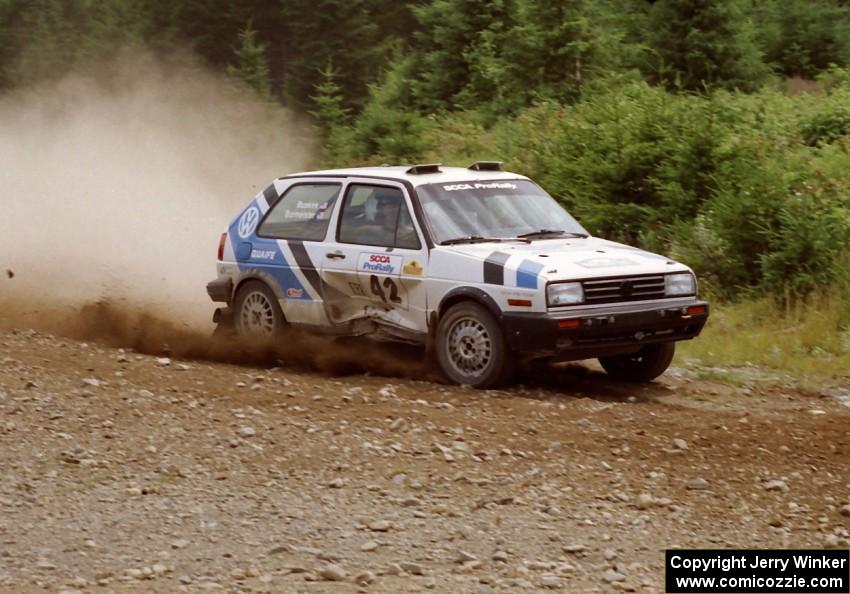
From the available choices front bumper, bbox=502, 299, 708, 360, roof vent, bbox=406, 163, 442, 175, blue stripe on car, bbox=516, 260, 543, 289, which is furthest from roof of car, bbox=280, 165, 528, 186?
front bumper, bbox=502, 299, 708, 360

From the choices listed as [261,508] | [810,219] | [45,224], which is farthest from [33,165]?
[261,508]

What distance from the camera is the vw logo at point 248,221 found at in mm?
12008

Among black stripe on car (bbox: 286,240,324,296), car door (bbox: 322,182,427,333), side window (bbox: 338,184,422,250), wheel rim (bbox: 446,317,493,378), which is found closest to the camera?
wheel rim (bbox: 446,317,493,378)

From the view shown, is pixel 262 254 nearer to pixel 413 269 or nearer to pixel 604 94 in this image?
pixel 413 269

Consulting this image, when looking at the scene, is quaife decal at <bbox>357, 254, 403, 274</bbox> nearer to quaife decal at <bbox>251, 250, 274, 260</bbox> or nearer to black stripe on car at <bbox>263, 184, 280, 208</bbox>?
quaife decal at <bbox>251, 250, 274, 260</bbox>

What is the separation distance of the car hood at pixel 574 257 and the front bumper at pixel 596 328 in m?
0.26

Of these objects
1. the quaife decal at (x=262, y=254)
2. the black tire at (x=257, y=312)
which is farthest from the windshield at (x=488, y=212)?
the black tire at (x=257, y=312)

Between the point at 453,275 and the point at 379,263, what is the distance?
0.83 metres

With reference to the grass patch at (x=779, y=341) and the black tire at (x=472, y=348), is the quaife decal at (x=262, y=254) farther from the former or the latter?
the grass patch at (x=779, y=341)

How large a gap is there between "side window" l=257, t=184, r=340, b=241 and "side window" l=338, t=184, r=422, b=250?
200 millimetres

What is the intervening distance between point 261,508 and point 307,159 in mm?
25266

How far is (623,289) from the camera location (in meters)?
10.0

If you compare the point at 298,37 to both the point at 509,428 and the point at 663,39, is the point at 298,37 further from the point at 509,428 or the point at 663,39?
the point at 509,428

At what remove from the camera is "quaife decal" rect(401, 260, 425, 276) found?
1057 cm
